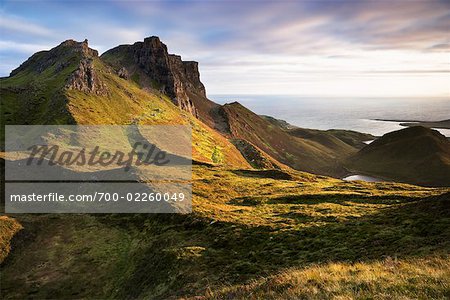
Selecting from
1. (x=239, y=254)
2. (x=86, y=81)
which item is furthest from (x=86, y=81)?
(x=239, y=254)

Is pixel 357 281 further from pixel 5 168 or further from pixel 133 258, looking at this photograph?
pixel 5 168

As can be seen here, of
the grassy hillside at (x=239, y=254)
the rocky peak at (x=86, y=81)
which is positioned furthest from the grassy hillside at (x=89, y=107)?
the grassy hillside at (x=239, y=254)

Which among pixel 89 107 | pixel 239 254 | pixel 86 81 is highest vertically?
pixel 86 81

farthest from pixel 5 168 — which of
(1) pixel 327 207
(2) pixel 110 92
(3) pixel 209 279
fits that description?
(2) pixel 110 92

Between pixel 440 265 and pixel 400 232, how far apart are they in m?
13.4

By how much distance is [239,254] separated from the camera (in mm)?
33000

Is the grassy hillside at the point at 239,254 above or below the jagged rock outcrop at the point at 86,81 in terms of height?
below

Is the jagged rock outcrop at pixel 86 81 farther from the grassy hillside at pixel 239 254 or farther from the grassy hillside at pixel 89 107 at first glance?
the grassy hillside at pixel 239 254

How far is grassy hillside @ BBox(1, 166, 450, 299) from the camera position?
17234 mm

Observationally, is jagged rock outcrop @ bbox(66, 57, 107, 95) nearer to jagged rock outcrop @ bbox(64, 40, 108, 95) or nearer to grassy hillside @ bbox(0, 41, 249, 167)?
jagged rock outcrop @ bbox(64, 40, 108, 95)

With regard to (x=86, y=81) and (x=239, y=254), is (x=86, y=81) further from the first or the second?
(x=239, y=254)

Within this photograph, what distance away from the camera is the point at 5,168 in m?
66.7

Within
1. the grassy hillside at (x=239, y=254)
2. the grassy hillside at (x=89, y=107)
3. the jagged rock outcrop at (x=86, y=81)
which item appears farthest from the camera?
the jagged rock outcrop at (x=86, y=81)

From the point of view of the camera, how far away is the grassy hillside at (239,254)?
17.2 meters
